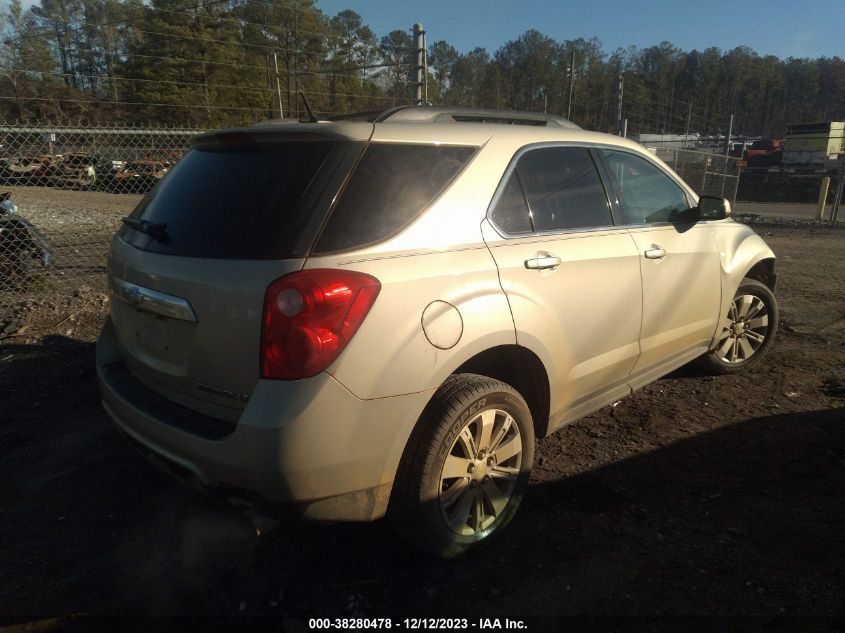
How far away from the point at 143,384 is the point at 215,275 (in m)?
0.77

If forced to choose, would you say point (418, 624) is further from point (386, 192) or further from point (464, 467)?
point (386, 192)

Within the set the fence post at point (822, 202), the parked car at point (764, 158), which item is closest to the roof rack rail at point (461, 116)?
the fence post at point (822, 202)

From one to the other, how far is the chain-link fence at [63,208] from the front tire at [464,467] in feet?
8.45

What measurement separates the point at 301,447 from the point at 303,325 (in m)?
0.40

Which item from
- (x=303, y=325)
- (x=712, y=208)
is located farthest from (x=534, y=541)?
(x=712, y=208)

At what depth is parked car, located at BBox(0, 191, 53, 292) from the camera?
605cm

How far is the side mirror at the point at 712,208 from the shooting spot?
3693 millimetres

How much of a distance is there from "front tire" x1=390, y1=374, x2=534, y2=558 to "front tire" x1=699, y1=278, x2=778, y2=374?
2.40 m

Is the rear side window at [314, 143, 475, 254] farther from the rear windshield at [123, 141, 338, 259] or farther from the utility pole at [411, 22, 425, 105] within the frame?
the utility pole at [411, 22, 425, 105]

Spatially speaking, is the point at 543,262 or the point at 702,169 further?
the point at 702,169

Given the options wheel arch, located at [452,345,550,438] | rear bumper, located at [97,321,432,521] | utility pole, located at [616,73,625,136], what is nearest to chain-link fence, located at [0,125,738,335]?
utility pole, located at [616,73,625,136]

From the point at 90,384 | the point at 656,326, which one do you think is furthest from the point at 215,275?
the point at 90,384

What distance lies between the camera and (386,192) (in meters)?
2.16

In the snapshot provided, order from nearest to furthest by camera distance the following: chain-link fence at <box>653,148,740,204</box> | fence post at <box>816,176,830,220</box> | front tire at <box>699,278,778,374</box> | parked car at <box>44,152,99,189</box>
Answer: front tire at <box>699,278,778,374</box>
chain-link fence at <box>653,148,740,204</box>
fence post at <box>816,176,830,220</box>
parked car at <box>44,152,99,189</box>
